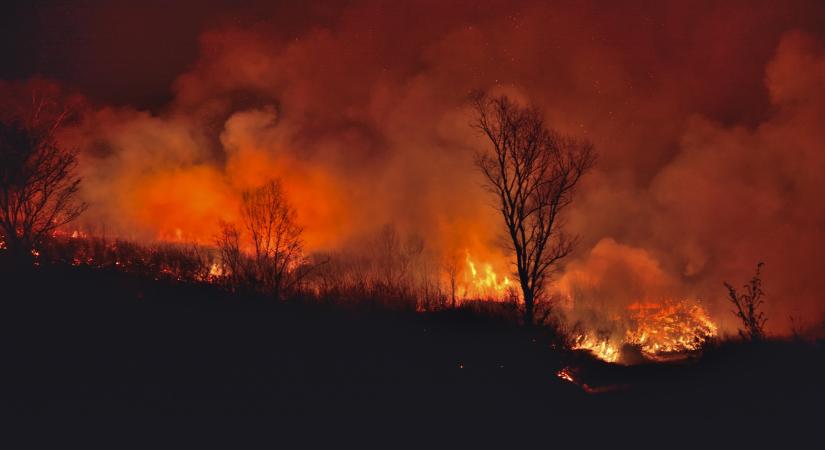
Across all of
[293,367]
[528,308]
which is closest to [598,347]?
[528,308]

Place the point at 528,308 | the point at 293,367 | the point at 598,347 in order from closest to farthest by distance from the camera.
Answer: the point at 293,367 → the point at 528,308 → the point at 598,347

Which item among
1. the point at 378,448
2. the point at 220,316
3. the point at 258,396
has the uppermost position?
the point at 220,316

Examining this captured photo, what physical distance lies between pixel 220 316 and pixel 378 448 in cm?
1033

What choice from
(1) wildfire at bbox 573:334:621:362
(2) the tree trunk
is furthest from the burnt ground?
(1) wildfire at bbox 573:334:621:362

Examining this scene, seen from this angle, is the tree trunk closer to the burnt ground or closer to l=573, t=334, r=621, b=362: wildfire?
l=573, t=334, r=621, b=362: wildfire

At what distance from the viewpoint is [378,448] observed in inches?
520

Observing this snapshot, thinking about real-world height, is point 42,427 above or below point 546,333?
below

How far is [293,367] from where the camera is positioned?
17.2m

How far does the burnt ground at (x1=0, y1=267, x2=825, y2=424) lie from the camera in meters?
14.6

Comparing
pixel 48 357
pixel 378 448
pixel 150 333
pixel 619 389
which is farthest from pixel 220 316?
pixel 619 389

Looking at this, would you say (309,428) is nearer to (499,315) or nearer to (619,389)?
(619,389)

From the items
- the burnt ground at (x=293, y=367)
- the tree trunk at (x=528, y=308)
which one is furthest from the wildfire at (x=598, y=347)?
the burnt ground at (x=293, y=367)

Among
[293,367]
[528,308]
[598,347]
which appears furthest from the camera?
[598,347]

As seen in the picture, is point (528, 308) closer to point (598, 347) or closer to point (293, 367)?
point (598, 347)
